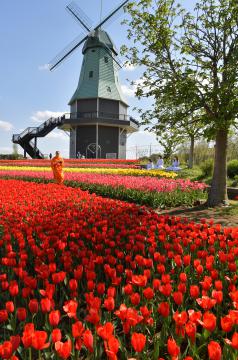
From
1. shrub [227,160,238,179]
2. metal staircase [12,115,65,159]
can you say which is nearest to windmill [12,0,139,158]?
metal staircase [12,115,65,159]

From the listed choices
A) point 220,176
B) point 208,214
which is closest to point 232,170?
point 220,176

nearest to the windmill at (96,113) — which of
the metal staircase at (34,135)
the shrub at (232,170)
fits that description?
the metal staircase at (34,135)

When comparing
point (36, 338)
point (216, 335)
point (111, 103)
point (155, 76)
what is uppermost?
point (111, 103)

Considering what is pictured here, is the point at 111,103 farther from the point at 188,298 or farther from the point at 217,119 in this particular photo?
the point at 188,298

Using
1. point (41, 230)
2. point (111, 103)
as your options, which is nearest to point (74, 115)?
point (111, 103)

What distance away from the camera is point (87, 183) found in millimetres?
14375

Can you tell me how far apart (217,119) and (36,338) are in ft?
28.3

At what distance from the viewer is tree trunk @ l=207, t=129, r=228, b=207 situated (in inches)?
439

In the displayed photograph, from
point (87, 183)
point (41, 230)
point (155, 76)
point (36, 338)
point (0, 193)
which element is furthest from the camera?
point (87, 183)

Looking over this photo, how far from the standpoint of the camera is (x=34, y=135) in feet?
142

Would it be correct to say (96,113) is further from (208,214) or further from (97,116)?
(208,214)

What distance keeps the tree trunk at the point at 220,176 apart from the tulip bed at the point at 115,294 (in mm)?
4650

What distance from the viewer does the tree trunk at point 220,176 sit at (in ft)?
36.6

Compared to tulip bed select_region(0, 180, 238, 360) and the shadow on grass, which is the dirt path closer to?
the shadow on grass
